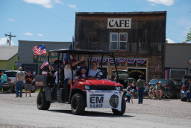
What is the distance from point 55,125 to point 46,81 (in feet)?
19.3

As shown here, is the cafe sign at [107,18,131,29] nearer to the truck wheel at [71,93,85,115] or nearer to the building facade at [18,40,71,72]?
the building facade at [18,40,71,72]

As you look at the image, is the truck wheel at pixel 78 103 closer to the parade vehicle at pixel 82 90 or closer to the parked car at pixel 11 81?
the parade vehicle at pixel 82 90

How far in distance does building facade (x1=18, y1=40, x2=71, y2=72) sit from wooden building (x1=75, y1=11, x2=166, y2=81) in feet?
48.8

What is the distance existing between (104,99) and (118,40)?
97.5ft

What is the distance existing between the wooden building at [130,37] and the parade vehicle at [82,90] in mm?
25152

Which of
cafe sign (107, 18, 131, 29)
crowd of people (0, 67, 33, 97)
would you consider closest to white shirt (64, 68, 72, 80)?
crowd of people (0, 67, 33, 97)

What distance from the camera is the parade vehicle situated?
54.4 feet

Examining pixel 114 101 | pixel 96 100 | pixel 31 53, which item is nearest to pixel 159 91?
pixel 114 101

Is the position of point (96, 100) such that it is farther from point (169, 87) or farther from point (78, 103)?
point (169, 87)

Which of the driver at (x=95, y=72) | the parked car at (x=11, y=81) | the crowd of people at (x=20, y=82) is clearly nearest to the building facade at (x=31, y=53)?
the parked car at (x=11, y=81)

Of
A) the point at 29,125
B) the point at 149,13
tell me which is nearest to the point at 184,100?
the point at 149,13

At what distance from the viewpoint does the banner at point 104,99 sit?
16.6m

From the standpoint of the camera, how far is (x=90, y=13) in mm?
46688

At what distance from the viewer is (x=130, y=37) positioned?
1801 inches
